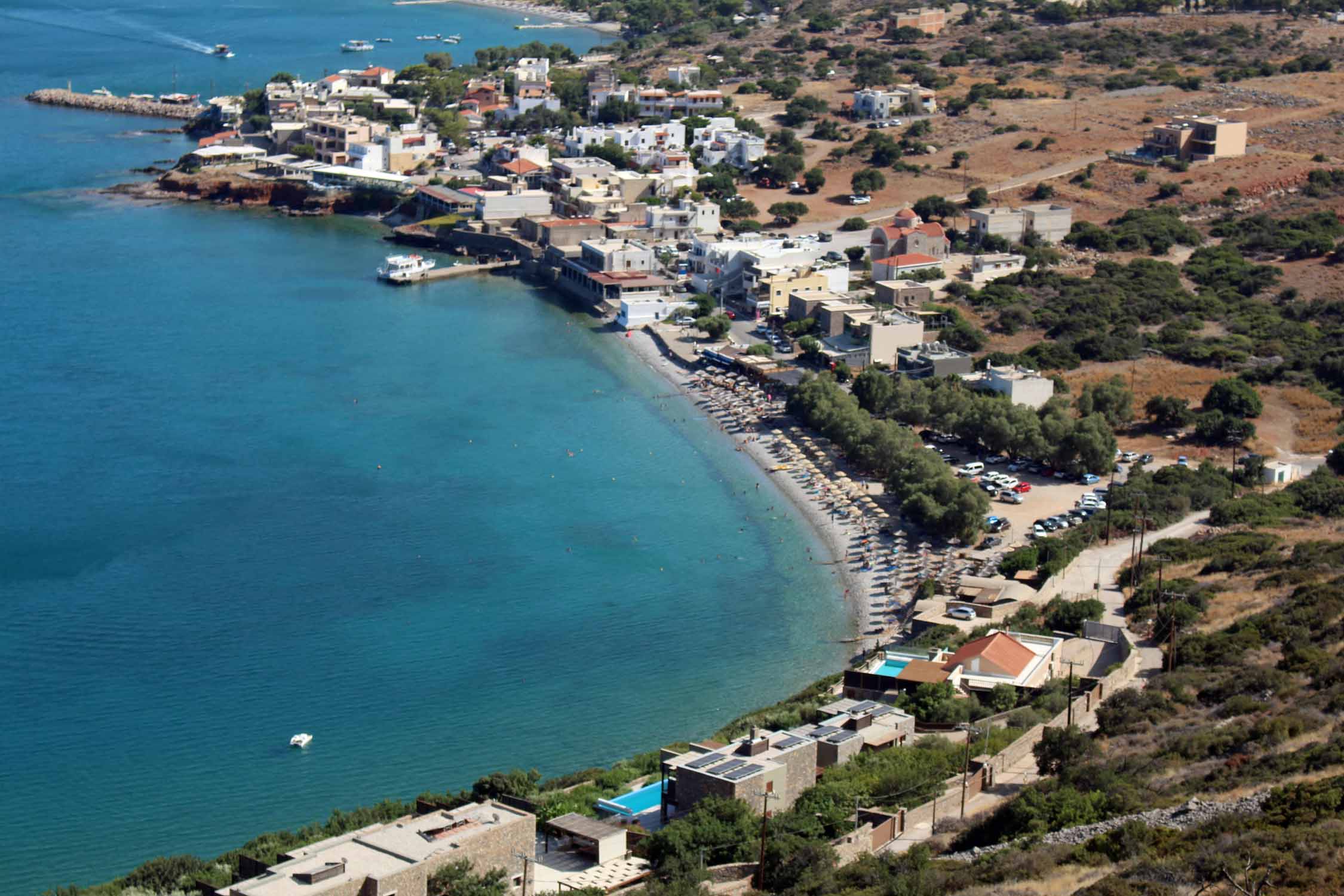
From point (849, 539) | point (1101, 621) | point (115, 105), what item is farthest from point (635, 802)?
point (115, 105)

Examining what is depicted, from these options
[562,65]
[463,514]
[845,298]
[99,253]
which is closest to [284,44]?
[562,65]

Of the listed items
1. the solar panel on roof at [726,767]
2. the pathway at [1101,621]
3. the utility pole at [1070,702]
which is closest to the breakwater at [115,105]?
the pathway at [1101,621]

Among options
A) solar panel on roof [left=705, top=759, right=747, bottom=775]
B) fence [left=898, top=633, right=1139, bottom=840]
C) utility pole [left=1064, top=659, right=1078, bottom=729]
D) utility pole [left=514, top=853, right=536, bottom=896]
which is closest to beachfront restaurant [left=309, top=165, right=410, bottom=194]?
fence [left=898, top=633, right=1139, bottom=840]

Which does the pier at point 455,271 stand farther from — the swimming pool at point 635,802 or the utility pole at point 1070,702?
the swimming pool at point 635,802

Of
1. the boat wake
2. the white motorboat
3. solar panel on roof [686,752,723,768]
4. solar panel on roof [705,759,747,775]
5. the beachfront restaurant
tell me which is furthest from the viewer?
the boat wake

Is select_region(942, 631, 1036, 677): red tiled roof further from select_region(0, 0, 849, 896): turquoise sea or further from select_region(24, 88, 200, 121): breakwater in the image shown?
select_region(24, 88, 200, 121): breakwater

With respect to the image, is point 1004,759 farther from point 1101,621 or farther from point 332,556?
point 332,556
